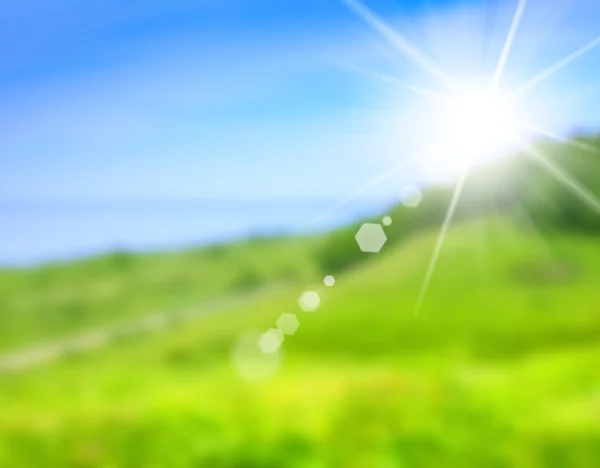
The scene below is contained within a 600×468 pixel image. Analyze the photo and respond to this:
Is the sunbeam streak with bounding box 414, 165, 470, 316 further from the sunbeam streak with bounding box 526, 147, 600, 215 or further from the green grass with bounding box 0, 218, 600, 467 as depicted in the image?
the sunbeam streak with bounding box 526, 147, 600, 215

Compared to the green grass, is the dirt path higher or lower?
higher

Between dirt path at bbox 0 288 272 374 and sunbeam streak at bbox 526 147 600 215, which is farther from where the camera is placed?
sunbeam streak at bbox 526 147 600 215

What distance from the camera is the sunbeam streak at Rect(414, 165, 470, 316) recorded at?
1458 mm

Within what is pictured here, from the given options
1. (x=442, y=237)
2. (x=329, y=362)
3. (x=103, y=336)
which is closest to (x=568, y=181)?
(x=442, y=237)

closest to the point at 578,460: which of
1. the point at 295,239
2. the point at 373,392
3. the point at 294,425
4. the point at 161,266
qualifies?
the point at 373,392

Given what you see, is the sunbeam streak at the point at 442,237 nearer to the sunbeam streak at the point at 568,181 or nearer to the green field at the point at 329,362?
the green field at the point at 329,362

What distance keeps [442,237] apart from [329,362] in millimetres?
326

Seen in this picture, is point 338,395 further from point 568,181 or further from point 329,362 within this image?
point 568,181

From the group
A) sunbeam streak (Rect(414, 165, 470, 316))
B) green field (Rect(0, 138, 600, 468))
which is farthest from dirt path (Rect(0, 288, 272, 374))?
sunbeam streak (Rect(414, 165, 470, 316))

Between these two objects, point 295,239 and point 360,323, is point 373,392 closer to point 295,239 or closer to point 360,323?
point 360,323

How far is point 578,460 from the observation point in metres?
1.36

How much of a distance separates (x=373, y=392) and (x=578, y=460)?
1.27ft

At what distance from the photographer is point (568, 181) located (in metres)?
1.60

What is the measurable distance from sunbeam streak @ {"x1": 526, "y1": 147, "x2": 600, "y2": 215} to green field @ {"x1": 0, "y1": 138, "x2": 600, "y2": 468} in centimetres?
3
